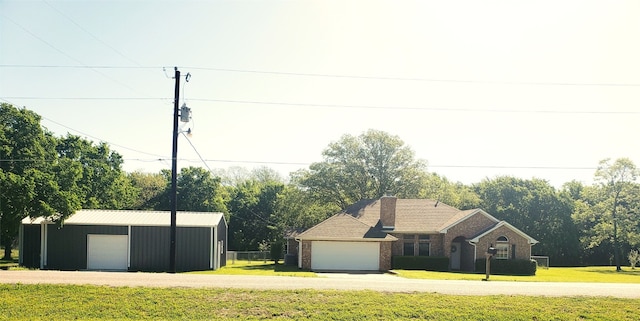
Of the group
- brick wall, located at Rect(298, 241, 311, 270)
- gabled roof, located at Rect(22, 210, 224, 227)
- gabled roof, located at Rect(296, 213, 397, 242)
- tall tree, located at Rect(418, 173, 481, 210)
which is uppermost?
tall tree, located at Rect(418, 173, 481, 210)

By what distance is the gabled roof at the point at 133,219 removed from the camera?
31458 millimetres

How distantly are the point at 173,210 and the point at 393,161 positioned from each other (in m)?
31.0

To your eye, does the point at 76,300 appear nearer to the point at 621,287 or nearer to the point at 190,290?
the point at 190,290

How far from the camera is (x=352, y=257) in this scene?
34.2m

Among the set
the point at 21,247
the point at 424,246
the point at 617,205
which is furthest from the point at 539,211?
the point at 21,247

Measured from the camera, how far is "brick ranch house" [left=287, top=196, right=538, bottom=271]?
34.2 metres

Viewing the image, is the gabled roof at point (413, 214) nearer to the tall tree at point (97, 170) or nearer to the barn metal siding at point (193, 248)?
the barn metal siding at point (193, 248)

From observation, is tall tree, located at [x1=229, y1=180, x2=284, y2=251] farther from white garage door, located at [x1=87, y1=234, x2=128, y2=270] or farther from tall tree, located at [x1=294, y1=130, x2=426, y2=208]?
white garage door, located at [x1=87, y1=234, x2=128, y2=270]

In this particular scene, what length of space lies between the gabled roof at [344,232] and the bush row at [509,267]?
20.4 ft

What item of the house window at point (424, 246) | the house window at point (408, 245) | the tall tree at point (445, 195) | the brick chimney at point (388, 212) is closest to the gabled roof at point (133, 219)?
the brick chimney at point (388, 212)

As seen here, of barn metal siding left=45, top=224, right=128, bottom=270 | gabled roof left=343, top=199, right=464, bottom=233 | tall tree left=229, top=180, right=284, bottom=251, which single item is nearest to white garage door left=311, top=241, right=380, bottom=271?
gabled roof left=343, top=199, right=464, bottom=233

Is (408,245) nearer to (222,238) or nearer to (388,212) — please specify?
(388,212)

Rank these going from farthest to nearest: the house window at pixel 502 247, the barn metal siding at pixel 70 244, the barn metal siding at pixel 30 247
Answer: the house window at pixel 502 247 < the barn metal siding at pixel 30 247 < the barn metal siding at pixel 70 244

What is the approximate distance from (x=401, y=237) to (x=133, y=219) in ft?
58.0
